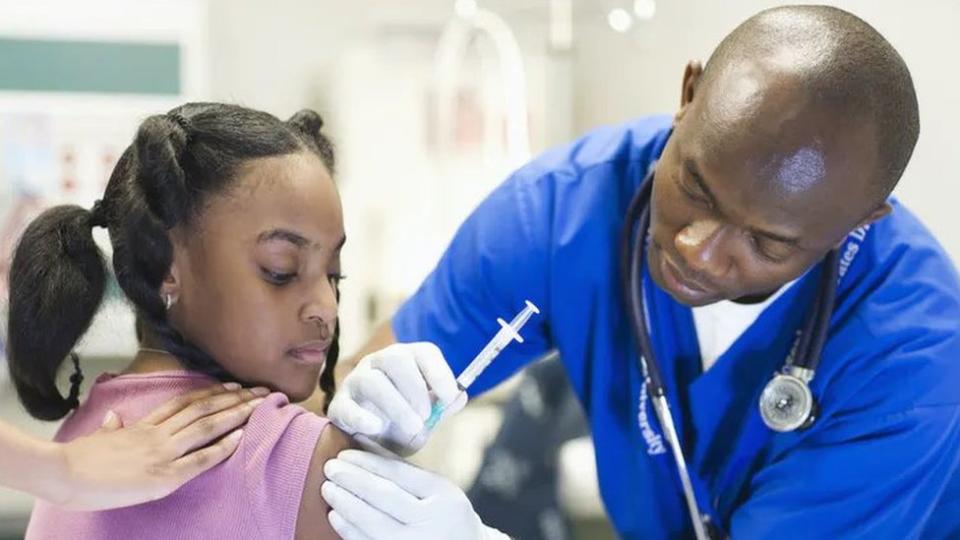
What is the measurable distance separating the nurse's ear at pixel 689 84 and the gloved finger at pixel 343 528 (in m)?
0.55

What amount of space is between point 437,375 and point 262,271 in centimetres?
19

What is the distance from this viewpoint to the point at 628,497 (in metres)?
1.45

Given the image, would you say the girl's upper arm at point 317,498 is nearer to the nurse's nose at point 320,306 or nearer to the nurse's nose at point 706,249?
the nurse's nose at point 320,306

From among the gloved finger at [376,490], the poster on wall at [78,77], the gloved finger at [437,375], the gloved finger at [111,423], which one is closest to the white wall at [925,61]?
the gloved finger at [437,375]

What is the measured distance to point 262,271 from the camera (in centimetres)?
101

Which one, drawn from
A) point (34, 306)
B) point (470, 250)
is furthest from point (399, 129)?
point (34, 306)

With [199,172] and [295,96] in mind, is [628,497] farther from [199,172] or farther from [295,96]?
[295,96]

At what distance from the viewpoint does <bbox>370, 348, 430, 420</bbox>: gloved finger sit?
1.04 metres

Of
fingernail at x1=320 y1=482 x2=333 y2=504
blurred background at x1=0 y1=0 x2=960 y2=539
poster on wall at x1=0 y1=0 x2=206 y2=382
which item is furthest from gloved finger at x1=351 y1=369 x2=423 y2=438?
poster on wall at x1=0 y1=0 x2=206 y2=382

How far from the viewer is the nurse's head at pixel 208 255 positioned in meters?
1.00

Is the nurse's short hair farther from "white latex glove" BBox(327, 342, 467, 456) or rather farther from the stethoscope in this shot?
"white latex glove" BBox(327, 342, 467, 456)

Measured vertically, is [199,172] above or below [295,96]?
above

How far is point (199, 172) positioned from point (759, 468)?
0.74 meters

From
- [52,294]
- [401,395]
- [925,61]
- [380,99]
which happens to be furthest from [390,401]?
[380,99]
